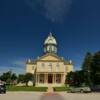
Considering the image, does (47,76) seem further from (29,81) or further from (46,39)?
(46,39)

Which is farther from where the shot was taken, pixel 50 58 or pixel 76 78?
pixel 50 58

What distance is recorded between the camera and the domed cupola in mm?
105875

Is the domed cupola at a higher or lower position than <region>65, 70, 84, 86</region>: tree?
higher

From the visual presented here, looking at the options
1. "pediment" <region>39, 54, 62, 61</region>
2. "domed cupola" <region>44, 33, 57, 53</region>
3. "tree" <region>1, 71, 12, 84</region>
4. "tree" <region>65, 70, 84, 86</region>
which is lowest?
"tree" <region>65, 70, 84, 86</region>

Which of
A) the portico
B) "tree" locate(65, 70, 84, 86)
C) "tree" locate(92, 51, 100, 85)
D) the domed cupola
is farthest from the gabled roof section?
"tree" locate(92, 51, 100, 85)

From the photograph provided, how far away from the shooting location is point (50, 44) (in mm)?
105938

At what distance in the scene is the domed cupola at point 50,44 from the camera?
10588 centimetres

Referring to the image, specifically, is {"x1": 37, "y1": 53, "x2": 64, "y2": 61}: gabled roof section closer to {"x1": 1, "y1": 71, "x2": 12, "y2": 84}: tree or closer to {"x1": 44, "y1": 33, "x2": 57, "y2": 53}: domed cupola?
{"x1": 44, "y1": 33, "x2": 57, "y2": 53}: domed cupola

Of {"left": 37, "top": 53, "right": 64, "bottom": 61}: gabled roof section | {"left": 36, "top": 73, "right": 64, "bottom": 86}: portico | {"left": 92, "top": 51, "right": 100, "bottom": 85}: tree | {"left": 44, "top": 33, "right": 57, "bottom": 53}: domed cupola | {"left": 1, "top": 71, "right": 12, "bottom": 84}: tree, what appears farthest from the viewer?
{"left": 1, "top": 71, "right": 12, "bottom": 84}: tree

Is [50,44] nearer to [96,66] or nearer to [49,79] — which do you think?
[49,79]

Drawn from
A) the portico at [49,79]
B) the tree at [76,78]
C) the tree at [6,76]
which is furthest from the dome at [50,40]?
the tree at [76,78]

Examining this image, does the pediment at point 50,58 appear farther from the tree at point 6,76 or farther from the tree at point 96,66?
the tree at point 96,66

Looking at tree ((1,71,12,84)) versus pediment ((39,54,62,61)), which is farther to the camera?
tree ((1,71,12,84))

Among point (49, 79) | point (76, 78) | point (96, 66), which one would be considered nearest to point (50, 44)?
point (49, 79)
